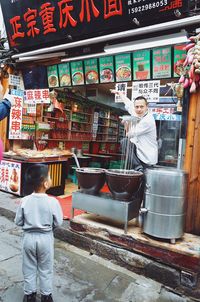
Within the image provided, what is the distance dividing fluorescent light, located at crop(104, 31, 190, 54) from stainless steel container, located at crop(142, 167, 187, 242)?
8.07 ft

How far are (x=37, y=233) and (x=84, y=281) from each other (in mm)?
1168

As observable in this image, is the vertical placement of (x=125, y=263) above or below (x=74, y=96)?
below

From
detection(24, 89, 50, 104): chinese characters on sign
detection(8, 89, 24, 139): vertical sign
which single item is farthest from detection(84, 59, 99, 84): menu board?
detection(8, 89, 24, 139): vertical sign

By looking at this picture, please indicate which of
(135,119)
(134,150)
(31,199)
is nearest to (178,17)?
(135,119)

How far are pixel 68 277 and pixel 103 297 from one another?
63 cm

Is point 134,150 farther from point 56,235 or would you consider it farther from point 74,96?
point 74,96

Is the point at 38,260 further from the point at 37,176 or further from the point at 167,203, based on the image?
the point at 167,203

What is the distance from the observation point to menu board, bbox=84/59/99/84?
616 centimetres

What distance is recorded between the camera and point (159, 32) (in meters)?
4.89

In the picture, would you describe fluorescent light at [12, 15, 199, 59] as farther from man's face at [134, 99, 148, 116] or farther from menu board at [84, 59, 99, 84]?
man's face at [134, 99, 148, 116]

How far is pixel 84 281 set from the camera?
3.50m

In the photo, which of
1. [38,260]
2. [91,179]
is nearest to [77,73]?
[91,179]

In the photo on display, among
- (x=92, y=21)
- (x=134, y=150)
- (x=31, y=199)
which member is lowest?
(x=31, y=199)

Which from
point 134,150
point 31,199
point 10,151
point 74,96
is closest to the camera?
point 31,199
